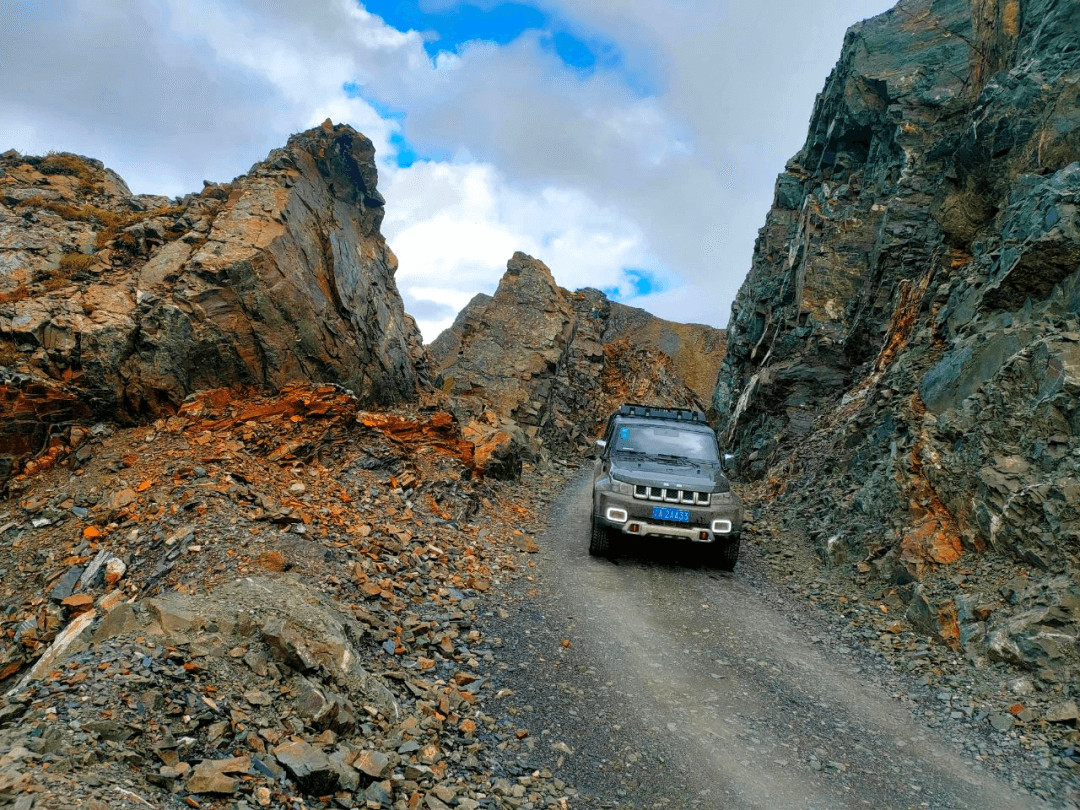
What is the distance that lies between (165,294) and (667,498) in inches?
368

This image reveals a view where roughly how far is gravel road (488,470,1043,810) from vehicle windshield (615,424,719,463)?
9.01ft

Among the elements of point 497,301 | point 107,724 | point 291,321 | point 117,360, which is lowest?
point 107,724

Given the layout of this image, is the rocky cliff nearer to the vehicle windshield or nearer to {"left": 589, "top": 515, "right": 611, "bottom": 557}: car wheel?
the vehicle windshield

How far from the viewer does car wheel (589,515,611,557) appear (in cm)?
977

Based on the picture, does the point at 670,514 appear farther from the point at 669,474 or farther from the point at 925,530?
the point at 925,530

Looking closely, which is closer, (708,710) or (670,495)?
(708,710)

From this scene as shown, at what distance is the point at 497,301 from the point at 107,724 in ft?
75.6

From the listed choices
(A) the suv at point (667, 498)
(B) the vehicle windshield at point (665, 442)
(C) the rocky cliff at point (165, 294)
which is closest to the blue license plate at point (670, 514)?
(A) the suv at point (667, 498)

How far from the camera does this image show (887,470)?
10.2m

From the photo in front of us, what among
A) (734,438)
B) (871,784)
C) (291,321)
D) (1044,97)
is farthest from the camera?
(734,438)

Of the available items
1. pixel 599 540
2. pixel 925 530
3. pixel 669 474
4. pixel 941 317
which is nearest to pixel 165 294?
pixel 599 540

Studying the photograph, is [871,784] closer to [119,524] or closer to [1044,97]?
[119,524]

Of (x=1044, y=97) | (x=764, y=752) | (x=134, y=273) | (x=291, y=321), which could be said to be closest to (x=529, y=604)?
(x=764, y=752)

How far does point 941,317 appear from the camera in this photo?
1153 centimetres
